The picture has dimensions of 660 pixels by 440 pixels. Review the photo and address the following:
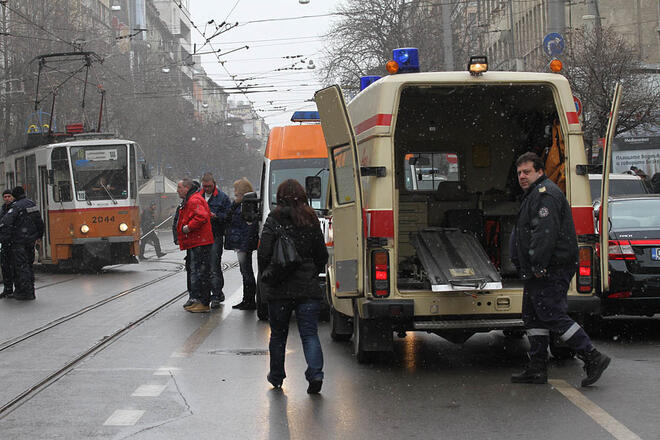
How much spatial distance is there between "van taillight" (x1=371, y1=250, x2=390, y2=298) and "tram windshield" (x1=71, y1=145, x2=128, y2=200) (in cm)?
1621

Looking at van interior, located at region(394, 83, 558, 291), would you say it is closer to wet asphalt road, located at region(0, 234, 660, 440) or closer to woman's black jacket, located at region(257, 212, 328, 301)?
wet asphalt road, located at region(0, 234, 660, 440)

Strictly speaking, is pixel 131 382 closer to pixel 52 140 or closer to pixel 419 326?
pixel 419 326

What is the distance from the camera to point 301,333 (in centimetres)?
828

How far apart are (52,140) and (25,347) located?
47.4 ft

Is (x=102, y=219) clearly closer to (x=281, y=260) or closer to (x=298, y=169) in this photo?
(x=298, y=169)

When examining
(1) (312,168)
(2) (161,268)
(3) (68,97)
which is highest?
(3) (68,97)

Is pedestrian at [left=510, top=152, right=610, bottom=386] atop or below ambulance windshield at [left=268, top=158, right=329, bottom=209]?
below

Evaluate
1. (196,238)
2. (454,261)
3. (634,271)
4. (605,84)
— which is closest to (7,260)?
(196,238)

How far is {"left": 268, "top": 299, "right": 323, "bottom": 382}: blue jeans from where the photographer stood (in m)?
8.12

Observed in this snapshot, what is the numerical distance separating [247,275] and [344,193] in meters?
5.16

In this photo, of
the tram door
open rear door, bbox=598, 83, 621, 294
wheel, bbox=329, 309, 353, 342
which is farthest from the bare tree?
open rear door, bbox=598, 83, 621, 294

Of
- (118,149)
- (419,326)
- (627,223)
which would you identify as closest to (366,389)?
(419,326)

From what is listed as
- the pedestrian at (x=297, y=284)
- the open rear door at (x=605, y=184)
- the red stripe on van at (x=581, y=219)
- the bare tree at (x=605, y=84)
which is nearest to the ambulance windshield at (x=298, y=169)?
the red stripe on van at (x=581, y=219)

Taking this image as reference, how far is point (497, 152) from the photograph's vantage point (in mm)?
12102
